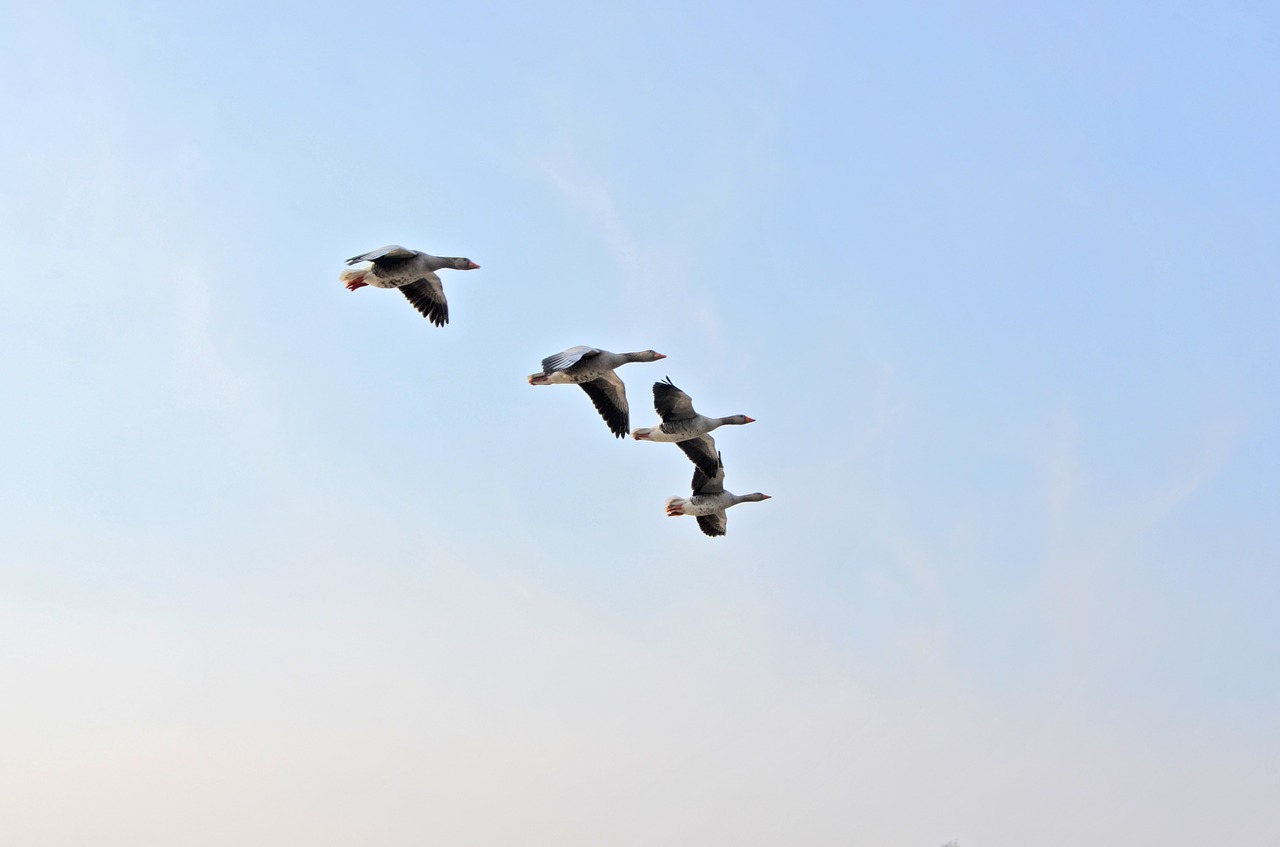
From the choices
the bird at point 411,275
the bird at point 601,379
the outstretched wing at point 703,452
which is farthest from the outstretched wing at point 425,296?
the outstretched wing at point 703,452

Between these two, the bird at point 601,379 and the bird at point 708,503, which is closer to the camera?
the bird at point 601,379

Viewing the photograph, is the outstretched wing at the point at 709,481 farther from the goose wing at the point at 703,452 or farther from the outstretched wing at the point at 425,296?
the outstretched wing at the point at 425,296

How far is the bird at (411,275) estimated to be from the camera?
45.5m

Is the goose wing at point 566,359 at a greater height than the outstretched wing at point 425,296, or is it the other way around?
the outstretched wing at point 425,296

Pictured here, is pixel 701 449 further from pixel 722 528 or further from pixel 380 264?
pixel 380 264

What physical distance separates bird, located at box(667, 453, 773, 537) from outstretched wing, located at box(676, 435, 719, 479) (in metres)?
0.14

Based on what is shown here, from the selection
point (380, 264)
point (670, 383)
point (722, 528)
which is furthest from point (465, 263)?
point (722, 528)

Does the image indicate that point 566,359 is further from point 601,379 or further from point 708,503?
point 708,503

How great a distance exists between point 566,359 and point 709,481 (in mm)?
8256

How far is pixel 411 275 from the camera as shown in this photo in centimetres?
4669

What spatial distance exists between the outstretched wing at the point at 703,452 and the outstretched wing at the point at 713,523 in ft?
5.90

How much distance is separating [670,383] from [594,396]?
2318mm

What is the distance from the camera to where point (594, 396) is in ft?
151

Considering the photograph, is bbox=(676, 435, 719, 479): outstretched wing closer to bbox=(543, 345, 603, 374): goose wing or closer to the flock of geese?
the flock of geese
